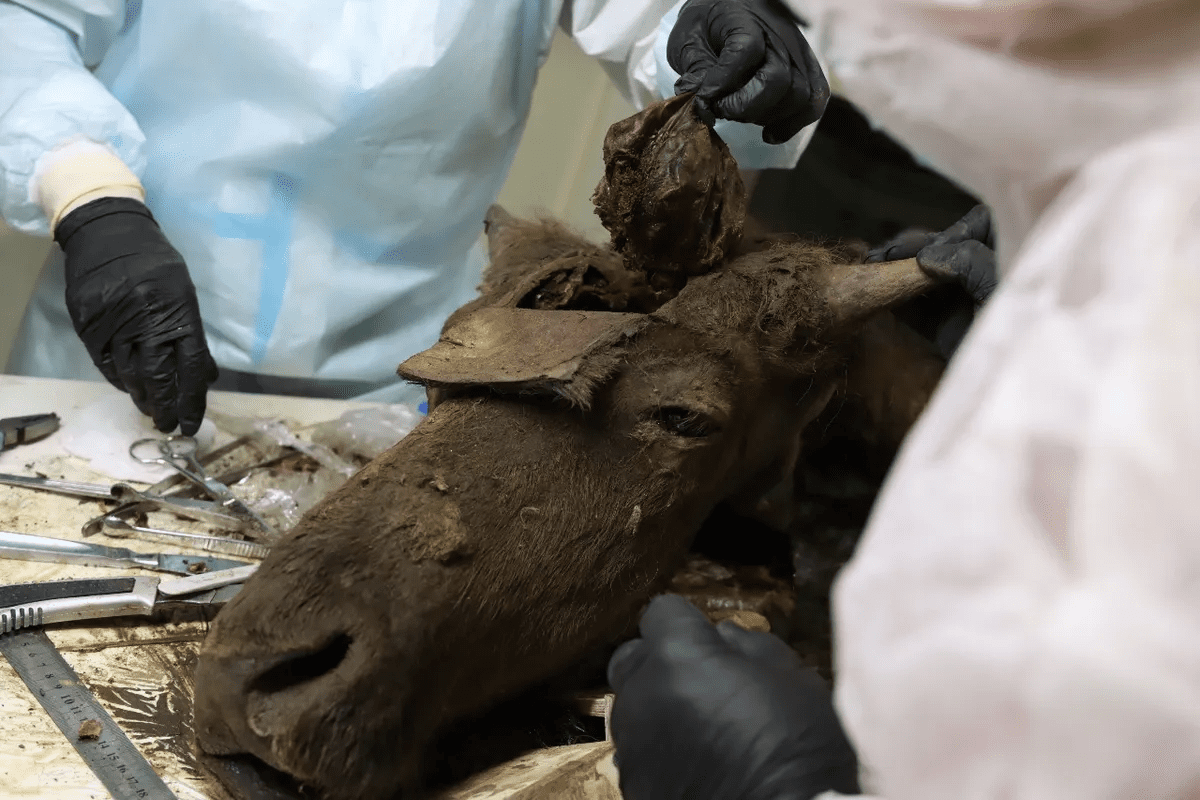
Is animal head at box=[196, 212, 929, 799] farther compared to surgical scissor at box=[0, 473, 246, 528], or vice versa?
surgical scissor at box=[0, 473, 246, 528]

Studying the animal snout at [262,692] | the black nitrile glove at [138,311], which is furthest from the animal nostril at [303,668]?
the black nitrile glove at [138,311]

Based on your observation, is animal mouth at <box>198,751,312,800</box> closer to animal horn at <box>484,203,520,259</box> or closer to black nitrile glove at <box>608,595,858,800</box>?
black nitrile glove at <box>608,595,858,800</box>

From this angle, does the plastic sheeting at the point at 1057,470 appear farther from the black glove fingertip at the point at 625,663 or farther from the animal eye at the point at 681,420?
the animal eye at the point at 681,420

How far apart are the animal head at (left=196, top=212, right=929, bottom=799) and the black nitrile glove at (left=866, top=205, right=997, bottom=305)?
40 mm

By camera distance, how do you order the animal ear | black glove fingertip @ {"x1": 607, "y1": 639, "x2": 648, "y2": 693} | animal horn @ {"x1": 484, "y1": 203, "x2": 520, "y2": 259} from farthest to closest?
animal horn @ {"x1": 484, "y1": 203, "x2": 520, "y2": 259} < the animal ear < black glove fingertip @ {"x1": 607, "y1": 639, "x2": 648, "y2": 693}

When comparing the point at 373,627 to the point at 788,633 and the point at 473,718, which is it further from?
the point at 788,633

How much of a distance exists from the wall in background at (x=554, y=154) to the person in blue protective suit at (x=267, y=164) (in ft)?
1.07

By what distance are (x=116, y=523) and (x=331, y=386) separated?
3.79 feet

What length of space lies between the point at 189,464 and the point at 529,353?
3.63 ft

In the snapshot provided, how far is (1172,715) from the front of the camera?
57 cm

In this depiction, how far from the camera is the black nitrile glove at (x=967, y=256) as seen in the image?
1.54 meters

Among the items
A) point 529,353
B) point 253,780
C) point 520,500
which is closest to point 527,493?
point 520,500

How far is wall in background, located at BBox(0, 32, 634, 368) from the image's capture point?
3.32 meters

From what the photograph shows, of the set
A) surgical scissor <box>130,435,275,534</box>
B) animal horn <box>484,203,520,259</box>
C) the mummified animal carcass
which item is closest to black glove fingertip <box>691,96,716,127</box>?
the mummified animal carcass
